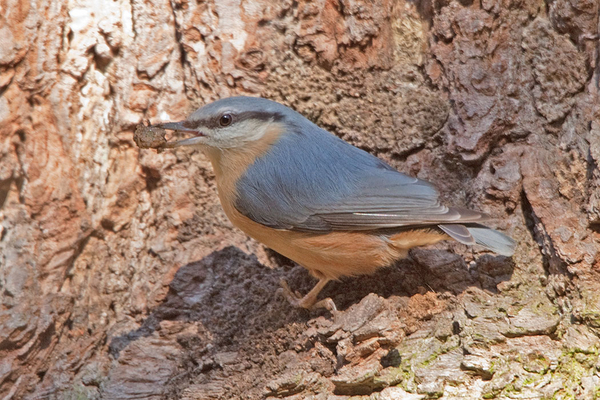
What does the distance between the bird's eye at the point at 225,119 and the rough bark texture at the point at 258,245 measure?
18.7 inches

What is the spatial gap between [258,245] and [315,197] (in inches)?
31.8

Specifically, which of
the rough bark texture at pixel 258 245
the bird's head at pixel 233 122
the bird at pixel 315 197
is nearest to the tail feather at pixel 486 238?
the bird at pixel 315 197

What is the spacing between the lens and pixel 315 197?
3.45 meters

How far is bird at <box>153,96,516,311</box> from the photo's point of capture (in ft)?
10.9

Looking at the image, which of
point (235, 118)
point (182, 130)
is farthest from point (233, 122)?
point (182, 130)

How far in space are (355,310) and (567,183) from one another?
1.30 m

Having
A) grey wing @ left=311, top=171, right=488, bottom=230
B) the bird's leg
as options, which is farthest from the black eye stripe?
the bird's leg

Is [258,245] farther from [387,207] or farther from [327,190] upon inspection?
[387,207]

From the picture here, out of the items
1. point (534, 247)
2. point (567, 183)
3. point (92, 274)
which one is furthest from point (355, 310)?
point (92, 274)

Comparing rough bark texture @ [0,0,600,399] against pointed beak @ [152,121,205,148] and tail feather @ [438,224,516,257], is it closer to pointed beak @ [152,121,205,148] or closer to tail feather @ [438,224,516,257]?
tail feather @ [438,224,516,257]

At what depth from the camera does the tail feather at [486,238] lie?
3162 mm

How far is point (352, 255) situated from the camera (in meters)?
3.42

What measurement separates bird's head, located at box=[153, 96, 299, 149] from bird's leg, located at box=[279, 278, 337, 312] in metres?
0.87

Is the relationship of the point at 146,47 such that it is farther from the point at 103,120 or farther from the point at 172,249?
the point at 172,249
